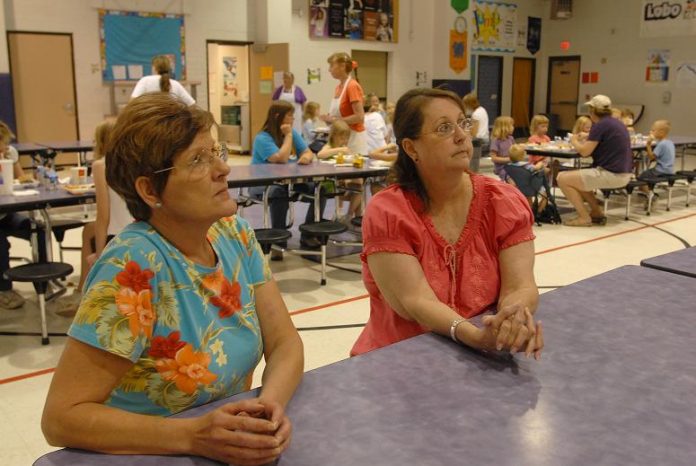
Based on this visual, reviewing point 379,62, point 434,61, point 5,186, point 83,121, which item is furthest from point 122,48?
point 5,186

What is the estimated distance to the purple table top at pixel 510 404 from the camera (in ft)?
3.67

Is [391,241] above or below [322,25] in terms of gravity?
below

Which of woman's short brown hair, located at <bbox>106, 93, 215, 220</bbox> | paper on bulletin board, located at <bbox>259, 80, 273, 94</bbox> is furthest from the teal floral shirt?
paper on bulletin board, located at <bbox>259, 80, 273, 94</bbox>

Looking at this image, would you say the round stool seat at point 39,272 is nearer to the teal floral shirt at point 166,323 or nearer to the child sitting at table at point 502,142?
the teal floral shirt at point 166,323

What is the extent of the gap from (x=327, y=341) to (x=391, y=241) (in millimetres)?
1992

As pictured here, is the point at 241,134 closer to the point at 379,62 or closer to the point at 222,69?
the point at 222,69

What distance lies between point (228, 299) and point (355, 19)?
13.2 meters

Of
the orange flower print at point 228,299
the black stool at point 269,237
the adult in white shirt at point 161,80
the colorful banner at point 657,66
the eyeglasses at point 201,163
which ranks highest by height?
the colorful banner at point 657,66

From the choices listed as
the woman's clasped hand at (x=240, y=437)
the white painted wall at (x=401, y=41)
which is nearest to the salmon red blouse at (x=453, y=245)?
the woman's clasped hand at (x=240, y=437)

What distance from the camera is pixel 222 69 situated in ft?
46.6

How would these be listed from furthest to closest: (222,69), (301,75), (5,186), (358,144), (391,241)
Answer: (222,69), (301,75), (358,144), (5,186), (391,241)

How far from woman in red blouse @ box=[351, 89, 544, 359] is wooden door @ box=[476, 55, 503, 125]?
593 inches

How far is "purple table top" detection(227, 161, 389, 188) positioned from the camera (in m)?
4.99

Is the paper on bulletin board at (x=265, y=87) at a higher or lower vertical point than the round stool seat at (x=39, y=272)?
higher
